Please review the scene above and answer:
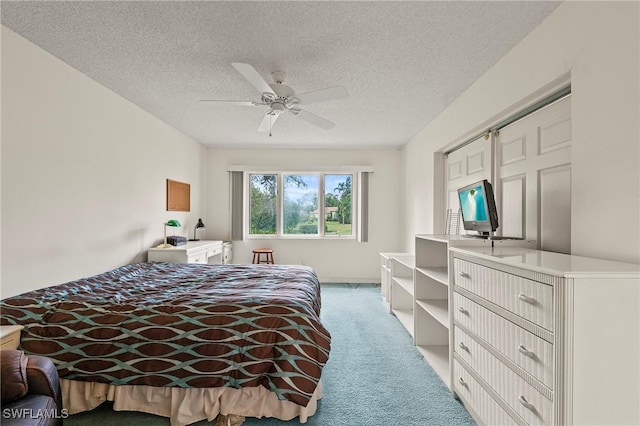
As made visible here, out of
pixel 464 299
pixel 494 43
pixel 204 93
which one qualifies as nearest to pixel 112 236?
pixel 204 93

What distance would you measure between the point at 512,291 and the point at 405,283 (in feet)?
7.55

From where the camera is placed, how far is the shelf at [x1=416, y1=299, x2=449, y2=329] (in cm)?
256

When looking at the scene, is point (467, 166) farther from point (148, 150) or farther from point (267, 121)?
point (148, 150)

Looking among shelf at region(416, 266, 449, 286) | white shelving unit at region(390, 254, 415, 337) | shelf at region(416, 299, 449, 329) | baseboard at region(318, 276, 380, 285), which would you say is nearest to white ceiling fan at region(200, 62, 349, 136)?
shelf at region(416, 266, 449, 286)

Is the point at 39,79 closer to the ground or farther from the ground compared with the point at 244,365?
farther from the ground

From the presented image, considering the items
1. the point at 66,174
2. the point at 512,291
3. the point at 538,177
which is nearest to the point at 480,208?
the point at 538,177

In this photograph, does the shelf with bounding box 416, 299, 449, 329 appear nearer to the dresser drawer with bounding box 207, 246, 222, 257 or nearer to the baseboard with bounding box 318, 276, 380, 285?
the baseboard with bounding box 318, 276, 380, 285

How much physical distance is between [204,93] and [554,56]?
2.85 metres

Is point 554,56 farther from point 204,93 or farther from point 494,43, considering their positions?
point 204,93

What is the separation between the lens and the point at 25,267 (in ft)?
7.60

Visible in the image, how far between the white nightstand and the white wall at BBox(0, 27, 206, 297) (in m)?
0.47

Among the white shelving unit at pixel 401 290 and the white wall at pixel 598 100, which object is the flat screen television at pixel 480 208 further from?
the white shelving unit at pixel 401 290

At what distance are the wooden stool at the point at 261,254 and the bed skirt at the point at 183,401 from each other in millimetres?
3613

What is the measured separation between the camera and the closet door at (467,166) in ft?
9.66
